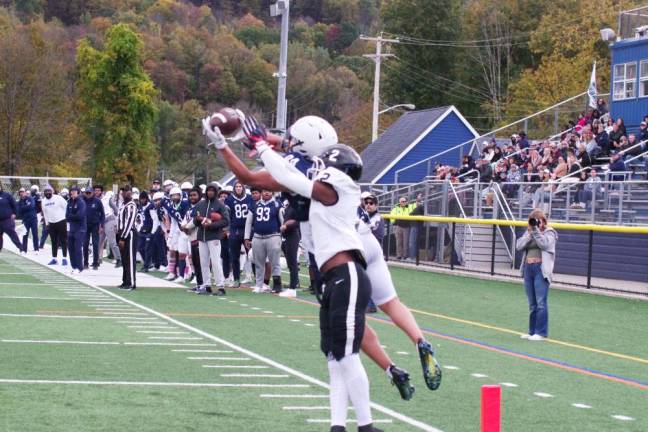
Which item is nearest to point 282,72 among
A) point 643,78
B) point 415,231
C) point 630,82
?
point 415,231

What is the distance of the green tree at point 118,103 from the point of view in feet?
258

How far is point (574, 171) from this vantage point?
27.8 m

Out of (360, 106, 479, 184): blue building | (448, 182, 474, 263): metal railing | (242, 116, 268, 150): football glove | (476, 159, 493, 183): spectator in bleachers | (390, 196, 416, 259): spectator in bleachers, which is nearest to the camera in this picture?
(242, 116, 268, 150): football glove

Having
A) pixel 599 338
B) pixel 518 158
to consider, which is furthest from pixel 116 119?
pixel 599 338

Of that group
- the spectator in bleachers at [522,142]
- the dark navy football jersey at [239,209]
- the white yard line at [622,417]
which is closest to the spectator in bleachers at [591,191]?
the dark navy football jersey at [239,209]

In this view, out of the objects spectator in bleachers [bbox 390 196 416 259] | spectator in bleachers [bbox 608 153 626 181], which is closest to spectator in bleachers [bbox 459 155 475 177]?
spectator in bleachers [bbox 390 196 416 259]

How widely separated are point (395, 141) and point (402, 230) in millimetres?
22714

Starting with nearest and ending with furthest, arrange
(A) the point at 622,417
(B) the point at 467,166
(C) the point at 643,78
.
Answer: (A) the point at 622,417
(C) the point at 643,78
(B) the point at 467,166

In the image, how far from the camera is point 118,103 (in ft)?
262

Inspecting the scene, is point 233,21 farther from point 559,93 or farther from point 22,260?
point 22,260

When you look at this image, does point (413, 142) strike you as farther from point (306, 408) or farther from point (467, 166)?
point (306, 408)

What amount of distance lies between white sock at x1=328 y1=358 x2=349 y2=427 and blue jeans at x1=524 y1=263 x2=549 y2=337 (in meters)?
Answer: 7.38

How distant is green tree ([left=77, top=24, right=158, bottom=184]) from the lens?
78.7m

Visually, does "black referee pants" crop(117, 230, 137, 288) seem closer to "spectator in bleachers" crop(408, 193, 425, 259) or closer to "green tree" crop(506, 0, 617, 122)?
"spectator in bleachers" crop(408, 193, 425, 259)
